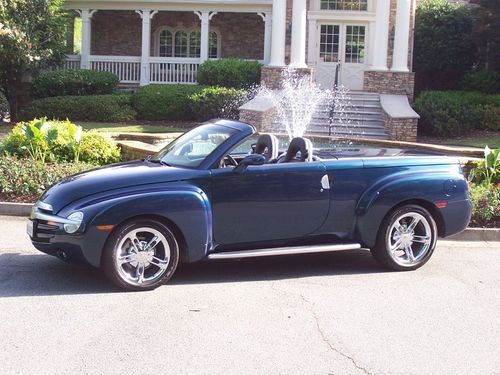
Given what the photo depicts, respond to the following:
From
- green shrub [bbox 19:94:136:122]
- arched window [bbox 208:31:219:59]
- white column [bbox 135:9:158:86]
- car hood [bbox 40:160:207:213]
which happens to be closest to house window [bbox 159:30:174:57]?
arched window [bbox 208:31:219:59]

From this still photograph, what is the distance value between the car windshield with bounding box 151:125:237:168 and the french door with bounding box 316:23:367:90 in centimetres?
1808

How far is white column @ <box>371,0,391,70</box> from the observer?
911 inches

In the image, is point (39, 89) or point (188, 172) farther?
point (39, 89)

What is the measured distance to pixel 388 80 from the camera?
2302cm

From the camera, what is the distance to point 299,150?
7074mm

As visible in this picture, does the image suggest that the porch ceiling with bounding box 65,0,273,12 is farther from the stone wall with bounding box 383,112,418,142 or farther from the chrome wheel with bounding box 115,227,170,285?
the chrome wheel with bounding box 115,227,170,285

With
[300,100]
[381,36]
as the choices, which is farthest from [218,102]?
[381,36]

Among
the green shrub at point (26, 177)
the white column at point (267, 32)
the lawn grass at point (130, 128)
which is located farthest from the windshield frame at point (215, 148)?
the white column at point (267, 32)

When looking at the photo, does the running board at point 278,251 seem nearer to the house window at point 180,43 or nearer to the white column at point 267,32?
the white column at point 267,32

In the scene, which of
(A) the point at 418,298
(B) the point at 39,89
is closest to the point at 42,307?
(A) the point at 418,298

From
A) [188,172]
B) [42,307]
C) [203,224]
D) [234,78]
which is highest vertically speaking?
[234,78]

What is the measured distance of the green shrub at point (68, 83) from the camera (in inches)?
897

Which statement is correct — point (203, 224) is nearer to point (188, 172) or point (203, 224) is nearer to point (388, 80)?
point (188, 172)

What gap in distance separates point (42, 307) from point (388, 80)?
61.9 ft
